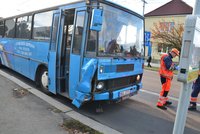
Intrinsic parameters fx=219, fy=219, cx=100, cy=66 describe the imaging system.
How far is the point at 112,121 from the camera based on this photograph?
5184mm

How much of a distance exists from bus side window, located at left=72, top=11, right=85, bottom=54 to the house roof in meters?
34.2

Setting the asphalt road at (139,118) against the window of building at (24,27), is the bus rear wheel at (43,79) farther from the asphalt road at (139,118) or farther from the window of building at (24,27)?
the window of building at (24,27)

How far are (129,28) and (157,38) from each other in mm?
29705

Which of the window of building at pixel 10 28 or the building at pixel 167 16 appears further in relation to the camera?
the building at pixel 167 16

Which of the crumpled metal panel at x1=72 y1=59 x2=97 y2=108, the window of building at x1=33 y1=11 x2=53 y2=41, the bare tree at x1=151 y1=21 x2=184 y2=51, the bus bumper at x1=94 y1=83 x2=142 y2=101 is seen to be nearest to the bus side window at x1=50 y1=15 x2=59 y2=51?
the window of building at x1=33 y1=11 x2=53 y2=41

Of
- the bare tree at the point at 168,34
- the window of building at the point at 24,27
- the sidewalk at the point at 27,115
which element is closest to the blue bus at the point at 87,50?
the window of building at the point at 24,27

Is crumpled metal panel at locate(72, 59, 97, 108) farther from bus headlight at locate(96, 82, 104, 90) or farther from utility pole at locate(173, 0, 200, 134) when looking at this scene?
utility pole at locate(173, 0, 200, 134)

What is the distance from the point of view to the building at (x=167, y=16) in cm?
3547

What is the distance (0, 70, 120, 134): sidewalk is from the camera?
4.20 m

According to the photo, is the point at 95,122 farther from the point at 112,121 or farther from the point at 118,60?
the point at 118,60

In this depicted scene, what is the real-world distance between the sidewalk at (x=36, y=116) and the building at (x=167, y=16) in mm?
30898

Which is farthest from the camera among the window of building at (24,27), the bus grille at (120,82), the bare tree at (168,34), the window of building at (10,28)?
the bare tree at (168,34)

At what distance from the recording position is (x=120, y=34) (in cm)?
554

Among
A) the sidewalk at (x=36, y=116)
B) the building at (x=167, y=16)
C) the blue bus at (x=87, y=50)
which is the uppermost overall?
the building at (x=167, y=16)
